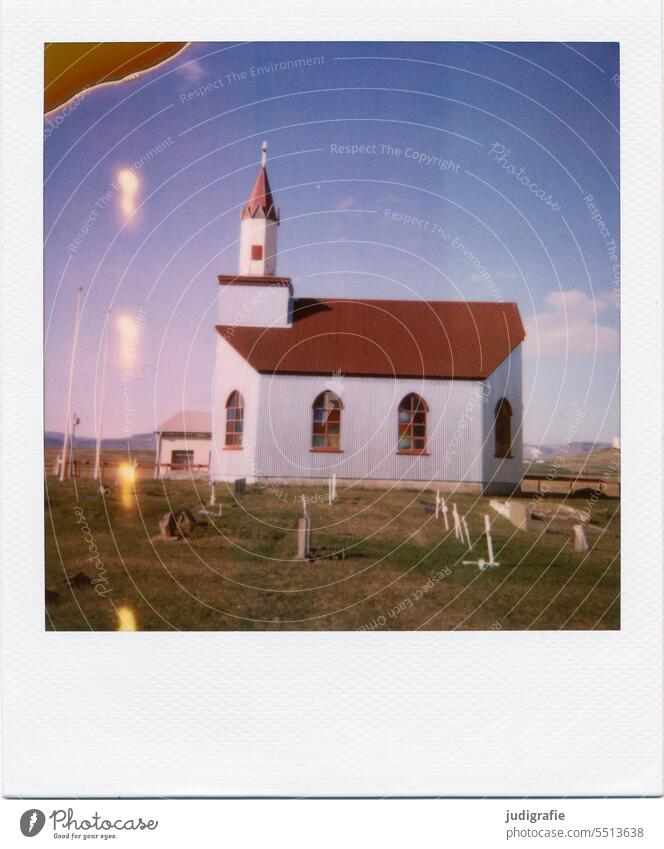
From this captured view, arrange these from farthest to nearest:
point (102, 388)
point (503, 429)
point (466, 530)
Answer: point (503, 429)
point (466, 530)
point (102, 388)

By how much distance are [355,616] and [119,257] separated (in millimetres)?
2126

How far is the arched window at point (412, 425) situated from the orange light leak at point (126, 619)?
1.93m

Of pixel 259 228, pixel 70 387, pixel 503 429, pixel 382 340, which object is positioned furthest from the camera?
pixel 382 340

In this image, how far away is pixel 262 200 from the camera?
2.96 metres

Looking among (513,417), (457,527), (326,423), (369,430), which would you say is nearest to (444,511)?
(457,527)

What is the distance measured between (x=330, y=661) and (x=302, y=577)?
393 millimetres

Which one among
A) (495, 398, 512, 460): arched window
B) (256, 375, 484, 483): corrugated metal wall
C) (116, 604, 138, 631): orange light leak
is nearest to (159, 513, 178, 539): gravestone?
(116, 604, 138, 631): orange light leak

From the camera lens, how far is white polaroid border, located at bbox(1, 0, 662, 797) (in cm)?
238

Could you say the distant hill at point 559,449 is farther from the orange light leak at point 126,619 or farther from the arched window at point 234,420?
the orange light leak at point 126,619

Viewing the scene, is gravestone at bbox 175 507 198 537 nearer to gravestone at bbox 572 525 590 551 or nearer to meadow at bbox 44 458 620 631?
meadow at bbox 44 458 620 631

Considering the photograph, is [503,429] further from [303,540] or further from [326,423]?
Result: [303,540]

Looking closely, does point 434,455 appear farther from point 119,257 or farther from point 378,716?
point 119,257

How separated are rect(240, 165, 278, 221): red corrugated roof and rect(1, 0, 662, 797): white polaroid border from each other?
2.01ft

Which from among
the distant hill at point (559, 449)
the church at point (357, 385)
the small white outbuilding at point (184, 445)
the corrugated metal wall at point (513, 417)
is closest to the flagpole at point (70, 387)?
the small white outbuilding at point (184, 445)
